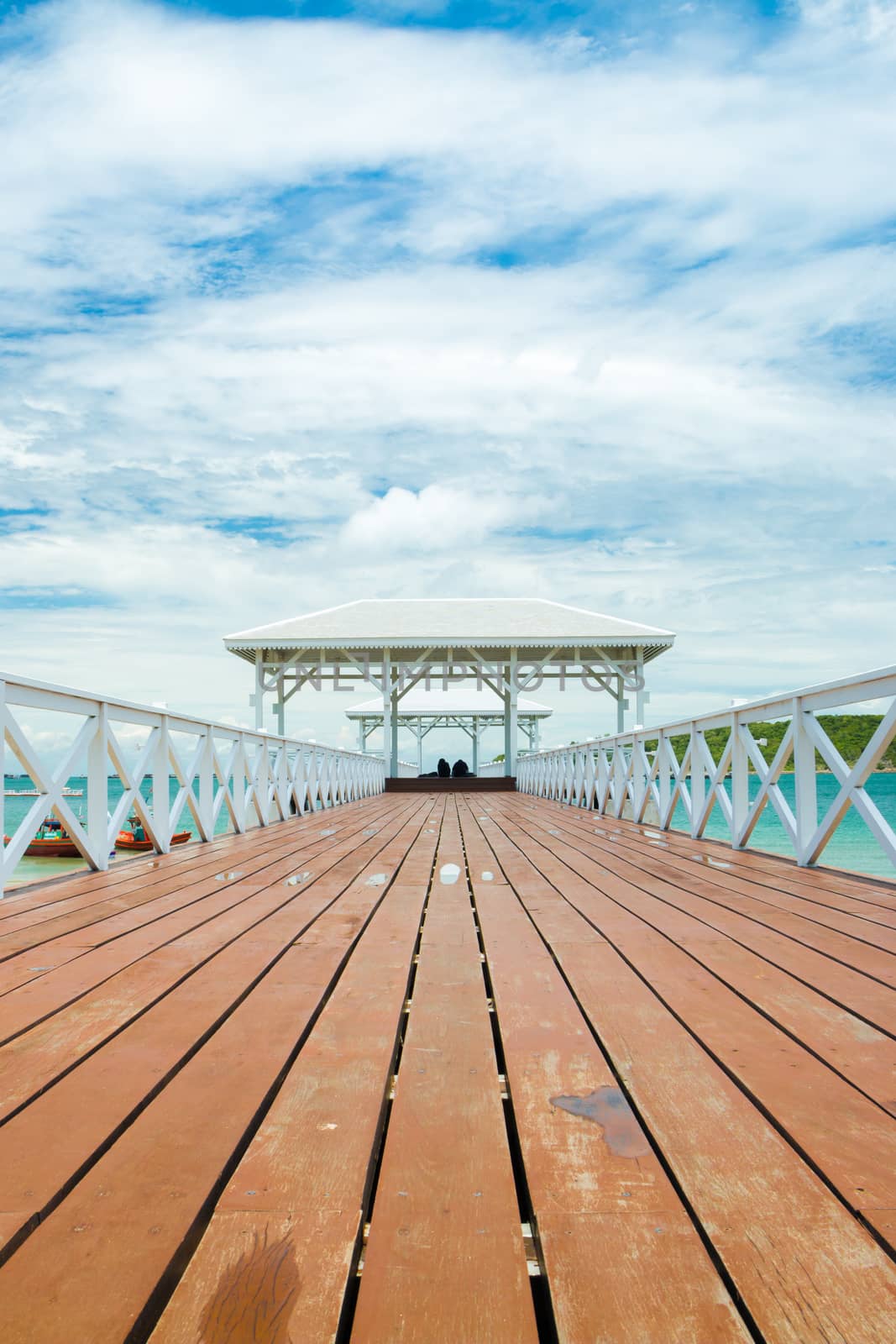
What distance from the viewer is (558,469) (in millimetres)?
21672

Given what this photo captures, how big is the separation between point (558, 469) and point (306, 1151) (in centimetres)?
2160

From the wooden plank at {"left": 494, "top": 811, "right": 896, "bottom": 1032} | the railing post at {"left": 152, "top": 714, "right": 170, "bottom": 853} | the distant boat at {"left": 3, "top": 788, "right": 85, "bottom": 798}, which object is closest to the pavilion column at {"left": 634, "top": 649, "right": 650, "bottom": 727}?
the distant boat at {"left": 3, "top": 788, "right": 85, "bottom": 798}

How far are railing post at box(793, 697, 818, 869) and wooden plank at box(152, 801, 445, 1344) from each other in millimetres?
3030

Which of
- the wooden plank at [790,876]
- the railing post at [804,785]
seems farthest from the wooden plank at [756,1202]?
the railing post at [804,785]

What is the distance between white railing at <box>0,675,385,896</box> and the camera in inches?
134

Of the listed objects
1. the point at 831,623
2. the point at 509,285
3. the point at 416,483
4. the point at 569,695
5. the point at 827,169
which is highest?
the point at 416,483

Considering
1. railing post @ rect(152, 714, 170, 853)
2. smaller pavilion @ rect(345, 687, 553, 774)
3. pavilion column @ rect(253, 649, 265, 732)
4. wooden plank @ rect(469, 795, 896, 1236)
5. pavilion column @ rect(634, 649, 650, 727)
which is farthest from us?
smaller pavilion @ rect(345, 687, 553, 774)

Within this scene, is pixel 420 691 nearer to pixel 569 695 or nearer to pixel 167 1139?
pixel 569 695

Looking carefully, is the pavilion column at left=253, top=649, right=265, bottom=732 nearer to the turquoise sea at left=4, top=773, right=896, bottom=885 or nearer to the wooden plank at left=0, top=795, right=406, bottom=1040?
the turquoise sea at left=4, top=773, right=896, bottom=885

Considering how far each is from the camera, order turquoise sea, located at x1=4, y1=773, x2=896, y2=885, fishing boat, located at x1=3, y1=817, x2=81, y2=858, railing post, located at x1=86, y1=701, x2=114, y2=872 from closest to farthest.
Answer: railing post, located at x1=86, y1=701, x2=114, y2=872
turquoise sea, located at x1=4, y1=773, x2=896, y2=885
fishing boat, located at x1=3, y1=817, x2=81, y2=858

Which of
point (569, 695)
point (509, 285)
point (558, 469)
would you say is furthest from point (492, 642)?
point (558, 469)

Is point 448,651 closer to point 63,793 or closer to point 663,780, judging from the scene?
point 663,780

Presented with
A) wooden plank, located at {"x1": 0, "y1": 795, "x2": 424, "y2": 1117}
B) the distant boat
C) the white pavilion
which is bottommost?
wooden plank, located at {"x1": 0, "y1": 795, "x2": 424, "y2": 1117}

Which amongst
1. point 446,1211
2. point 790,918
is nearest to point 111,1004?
point 446,1211
